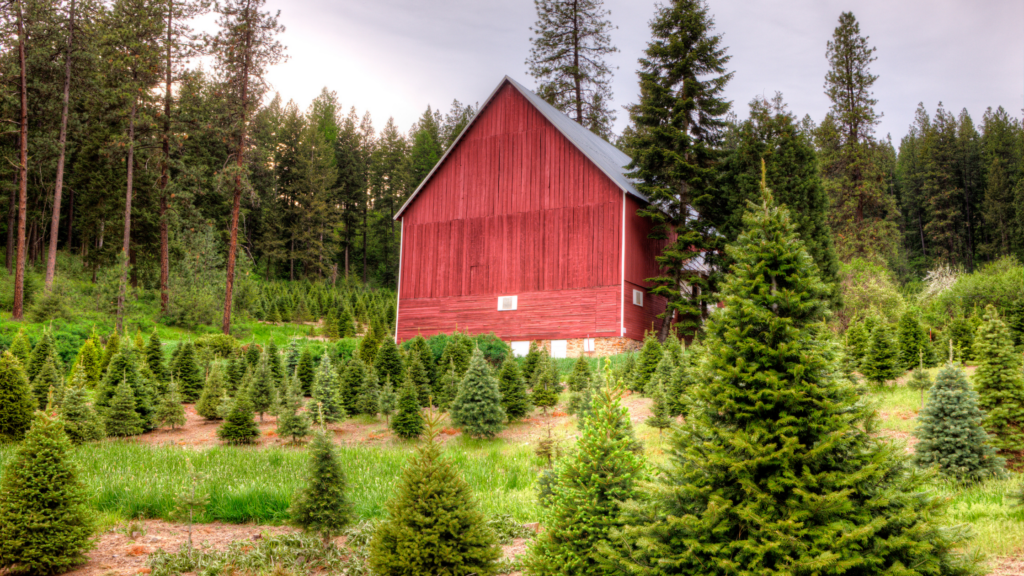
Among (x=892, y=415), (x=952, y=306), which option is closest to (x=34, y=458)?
(x=892, y=415)

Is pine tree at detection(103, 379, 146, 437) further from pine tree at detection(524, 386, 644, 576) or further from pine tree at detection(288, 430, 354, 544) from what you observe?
pine tree at detection(524, 386, 644, 576)

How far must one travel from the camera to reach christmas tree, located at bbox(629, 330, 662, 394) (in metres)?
19.1

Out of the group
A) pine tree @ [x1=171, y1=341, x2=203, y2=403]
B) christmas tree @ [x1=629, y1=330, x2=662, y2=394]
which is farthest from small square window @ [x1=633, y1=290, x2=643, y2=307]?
pine tree @ [x1=171, y1=341, x2=203, y2=403]

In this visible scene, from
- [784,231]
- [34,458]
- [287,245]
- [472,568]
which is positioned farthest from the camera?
[287,245]

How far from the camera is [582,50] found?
153ft

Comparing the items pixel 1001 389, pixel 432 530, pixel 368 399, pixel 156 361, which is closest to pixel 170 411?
pixel 156 361

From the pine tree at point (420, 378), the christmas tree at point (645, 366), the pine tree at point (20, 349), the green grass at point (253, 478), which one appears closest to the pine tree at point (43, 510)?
the green grass at point (253, 478)

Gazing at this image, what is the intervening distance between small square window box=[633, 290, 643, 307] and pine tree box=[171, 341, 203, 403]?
54.9ft

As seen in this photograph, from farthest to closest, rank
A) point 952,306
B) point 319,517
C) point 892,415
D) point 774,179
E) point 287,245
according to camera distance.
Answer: point 287,245 → point 952,306 → point 774,179 → point 892,415 → point 319,517

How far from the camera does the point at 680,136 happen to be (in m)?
27.0

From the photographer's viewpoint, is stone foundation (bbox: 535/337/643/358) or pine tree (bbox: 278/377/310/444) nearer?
pine tree (bbox: 278/377/310/444)

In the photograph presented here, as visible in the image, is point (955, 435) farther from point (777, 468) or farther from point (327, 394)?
point (327, 394)

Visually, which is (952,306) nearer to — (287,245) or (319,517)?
(319,517)

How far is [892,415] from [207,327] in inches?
1180
